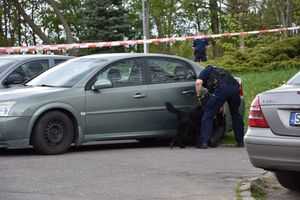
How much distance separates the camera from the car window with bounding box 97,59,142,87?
10.0 metres

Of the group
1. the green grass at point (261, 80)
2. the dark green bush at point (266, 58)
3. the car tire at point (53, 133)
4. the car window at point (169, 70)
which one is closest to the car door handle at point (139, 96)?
the car window at point (169, 70)

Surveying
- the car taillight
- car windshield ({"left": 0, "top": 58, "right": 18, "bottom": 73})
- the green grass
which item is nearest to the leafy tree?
the green grass

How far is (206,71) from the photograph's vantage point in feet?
32.9

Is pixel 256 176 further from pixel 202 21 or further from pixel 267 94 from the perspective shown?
pixel 202 21

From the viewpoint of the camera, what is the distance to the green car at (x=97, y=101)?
9125 millimetres

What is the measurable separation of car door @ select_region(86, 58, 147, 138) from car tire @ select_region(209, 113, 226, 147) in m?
1.09

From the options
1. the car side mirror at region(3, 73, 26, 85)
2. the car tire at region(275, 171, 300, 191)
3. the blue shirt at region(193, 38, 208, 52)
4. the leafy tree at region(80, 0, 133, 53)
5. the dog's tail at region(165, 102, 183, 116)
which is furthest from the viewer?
the leafy tree at region(80, 0, 133, 53)

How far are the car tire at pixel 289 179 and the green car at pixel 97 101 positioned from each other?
3665 mm

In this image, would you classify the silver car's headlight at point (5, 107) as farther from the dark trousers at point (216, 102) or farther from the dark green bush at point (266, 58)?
the dark green bush at point (266, 58)

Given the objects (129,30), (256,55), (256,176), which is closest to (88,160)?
(256,176)

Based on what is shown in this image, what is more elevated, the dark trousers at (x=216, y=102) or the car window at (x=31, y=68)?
the car window at (x=31, y=68)

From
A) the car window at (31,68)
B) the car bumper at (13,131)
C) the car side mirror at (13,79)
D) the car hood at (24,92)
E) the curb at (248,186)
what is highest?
A: the car window at (31,68)

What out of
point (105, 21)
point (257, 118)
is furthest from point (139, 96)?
point (105, 21)

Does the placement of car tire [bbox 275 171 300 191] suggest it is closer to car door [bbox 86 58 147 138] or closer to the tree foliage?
car door [bbox 86 58 147 138]
